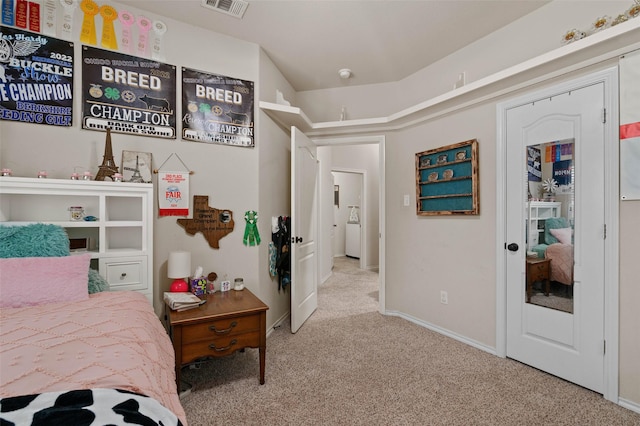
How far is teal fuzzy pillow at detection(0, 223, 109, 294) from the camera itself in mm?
1576

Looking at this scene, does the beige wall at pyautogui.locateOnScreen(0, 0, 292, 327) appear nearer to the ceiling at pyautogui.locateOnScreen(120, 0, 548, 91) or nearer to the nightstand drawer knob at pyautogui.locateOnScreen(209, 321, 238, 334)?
the ceiling at pyautogui.locateOnScreen(120, 0, 548, 91)

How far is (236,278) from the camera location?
8.41 ft

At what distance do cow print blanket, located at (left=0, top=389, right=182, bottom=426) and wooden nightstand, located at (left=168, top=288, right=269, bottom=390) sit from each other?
3.55 feet

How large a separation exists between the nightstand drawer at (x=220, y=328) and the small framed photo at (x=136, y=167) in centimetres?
115

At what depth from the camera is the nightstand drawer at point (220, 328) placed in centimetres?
185

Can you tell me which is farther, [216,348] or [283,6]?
[283,6]

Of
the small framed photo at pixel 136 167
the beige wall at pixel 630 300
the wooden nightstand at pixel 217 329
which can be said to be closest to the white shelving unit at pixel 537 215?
the beige wall at pixel 630 300

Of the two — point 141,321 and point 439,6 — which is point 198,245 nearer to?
point 141,321

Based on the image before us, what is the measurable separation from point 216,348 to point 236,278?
72cm

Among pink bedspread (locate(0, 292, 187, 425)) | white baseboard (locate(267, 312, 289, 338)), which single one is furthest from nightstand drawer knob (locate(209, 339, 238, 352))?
white baseboard (locate(267, 312, 289, 338))

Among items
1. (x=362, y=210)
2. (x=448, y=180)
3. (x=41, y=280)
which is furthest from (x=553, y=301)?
(x=362, y=210)

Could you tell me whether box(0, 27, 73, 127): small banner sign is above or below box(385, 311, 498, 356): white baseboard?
above

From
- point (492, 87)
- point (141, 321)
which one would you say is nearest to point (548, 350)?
point (492, 87)

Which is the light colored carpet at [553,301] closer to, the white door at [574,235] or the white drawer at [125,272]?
the white door at [574,235]
